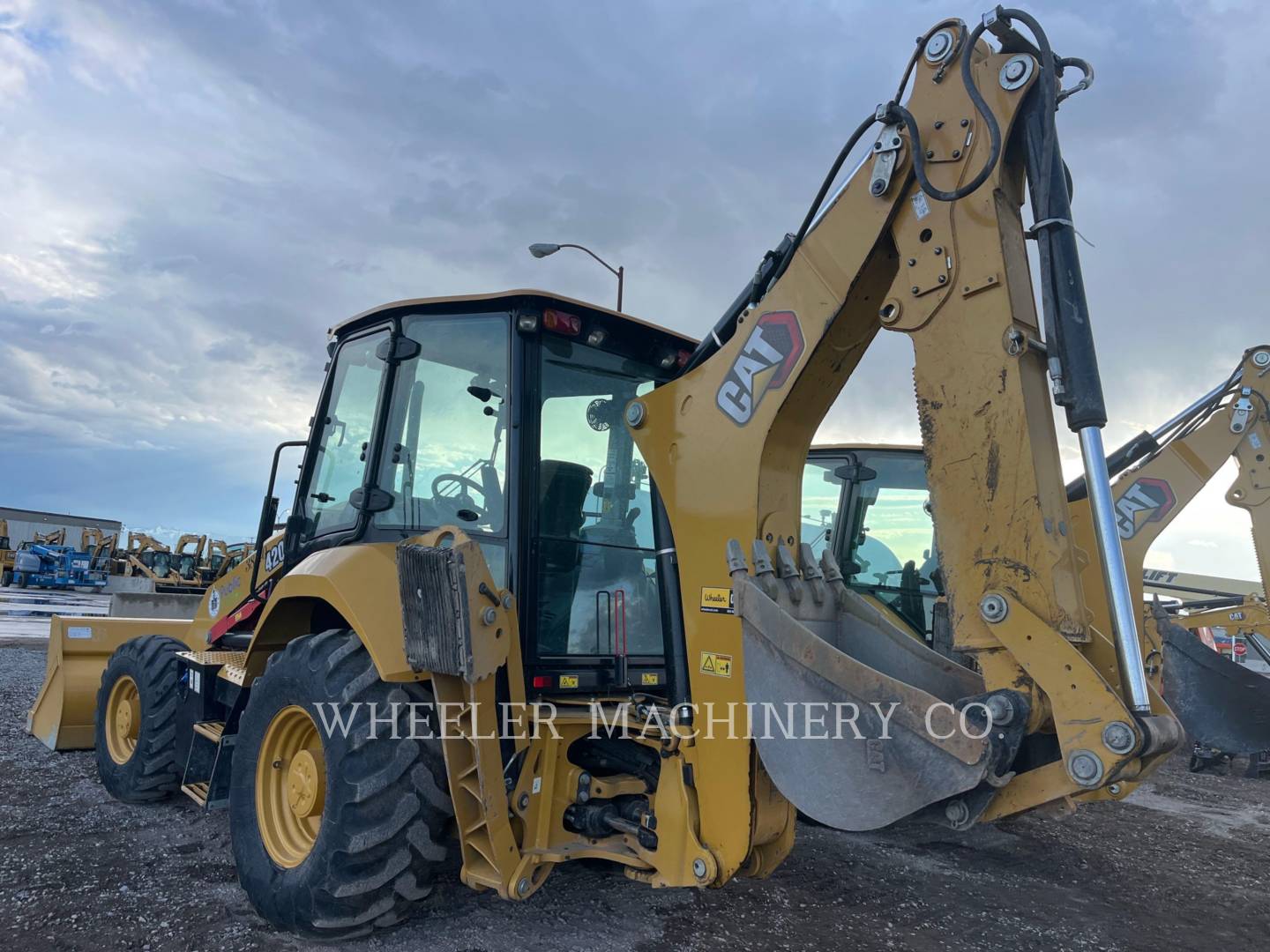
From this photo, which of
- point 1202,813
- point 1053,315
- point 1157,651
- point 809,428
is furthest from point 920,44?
point 1202,813

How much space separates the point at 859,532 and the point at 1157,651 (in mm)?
2830

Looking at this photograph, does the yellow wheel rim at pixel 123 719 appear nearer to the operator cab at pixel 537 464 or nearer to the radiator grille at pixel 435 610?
the operator cab at pixel 537 464

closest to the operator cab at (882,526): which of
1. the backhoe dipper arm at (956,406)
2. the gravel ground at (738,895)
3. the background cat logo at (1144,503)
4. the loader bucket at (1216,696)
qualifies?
the gravel ground at (738,895)

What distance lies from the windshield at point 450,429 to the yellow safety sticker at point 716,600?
917 mm

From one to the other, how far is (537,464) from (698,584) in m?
0.89

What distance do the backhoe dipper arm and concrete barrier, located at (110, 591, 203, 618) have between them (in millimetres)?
13319

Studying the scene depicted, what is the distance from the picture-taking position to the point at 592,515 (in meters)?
3.66

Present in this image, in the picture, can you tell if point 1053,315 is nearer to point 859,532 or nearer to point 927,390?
point 927,390

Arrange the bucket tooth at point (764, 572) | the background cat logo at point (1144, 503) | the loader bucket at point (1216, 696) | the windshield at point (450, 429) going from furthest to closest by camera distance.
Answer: the background cat logo at point (1144, 503), the loader bucket at point (1216, 696), the windshield at point (450, 429), the bucket tooth at point (764, 572)

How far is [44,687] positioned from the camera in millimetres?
6344

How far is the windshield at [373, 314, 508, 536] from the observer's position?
3.50 metres

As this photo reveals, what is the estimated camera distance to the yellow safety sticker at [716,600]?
2875 mm

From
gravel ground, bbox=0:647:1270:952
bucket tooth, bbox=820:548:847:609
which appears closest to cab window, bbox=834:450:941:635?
gravel ground, bbox=0:647:1270:952

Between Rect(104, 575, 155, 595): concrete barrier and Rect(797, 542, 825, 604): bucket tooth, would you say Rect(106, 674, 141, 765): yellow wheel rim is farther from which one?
Rect(104, 575, 155, 595): concrete barrier
